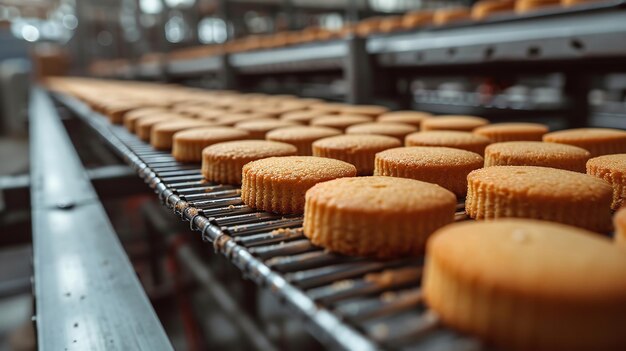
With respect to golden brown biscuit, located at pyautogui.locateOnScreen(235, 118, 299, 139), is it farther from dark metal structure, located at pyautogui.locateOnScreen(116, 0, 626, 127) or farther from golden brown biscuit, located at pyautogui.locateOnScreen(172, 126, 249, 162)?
dark metal structure, located at pyautogui.locateOnScreen(116, 0, 626, 127)

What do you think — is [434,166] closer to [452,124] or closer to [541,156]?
[541,156]

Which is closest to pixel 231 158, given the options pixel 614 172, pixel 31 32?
pixel 614 172

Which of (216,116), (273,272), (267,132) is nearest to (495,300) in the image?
(273,272)

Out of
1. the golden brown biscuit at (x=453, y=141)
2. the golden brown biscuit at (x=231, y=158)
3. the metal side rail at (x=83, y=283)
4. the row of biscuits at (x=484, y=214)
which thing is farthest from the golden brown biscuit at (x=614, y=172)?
the metal side rail at (x=83, y=283)

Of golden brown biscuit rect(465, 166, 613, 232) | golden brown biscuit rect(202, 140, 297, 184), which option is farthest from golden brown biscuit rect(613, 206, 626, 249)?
golden brown biscuit rect(202, 140, 297, 184)

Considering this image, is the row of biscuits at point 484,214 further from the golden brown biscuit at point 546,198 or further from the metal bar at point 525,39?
the metal bar at point 525,39

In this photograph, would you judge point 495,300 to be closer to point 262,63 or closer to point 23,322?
point 262,63
